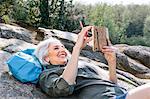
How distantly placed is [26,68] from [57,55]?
251mm

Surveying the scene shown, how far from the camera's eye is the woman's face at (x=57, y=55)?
9.18ft

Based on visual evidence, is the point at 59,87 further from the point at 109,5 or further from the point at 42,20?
the point at 109,5

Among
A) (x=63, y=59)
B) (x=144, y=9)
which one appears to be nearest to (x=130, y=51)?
(x=63, y=59)

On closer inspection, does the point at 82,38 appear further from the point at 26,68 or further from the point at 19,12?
the point at 19,12

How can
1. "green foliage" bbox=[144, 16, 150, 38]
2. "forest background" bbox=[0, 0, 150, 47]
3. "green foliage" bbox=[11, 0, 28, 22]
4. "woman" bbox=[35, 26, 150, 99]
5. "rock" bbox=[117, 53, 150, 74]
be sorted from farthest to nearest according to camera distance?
"green foliage" bbox=[144, 16, 150, 38]
"green foliage" bbox=[11, 0, 28, 22]
"forest background" bbox=[0, 0, 150, 47]
"rock" bbox=[117, 53, 150, 74]
"woman" bbox=[35, 26, 150, 99]

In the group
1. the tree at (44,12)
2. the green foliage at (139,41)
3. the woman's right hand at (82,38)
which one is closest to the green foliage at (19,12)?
the tree at (44,12)

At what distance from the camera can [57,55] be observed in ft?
9.20

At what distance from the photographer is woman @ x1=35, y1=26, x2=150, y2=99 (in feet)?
8.24

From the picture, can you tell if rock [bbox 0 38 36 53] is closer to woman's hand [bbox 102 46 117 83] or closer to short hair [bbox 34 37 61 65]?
short hair [bbox 34 37 61 65]

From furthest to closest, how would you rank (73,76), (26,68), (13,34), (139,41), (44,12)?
(139,41)
(44,12)
(13,34)
(26,68)
(73,76)

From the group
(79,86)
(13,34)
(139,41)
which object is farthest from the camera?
(139,41)

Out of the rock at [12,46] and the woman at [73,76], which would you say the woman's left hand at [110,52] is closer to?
the woman at [73,76]

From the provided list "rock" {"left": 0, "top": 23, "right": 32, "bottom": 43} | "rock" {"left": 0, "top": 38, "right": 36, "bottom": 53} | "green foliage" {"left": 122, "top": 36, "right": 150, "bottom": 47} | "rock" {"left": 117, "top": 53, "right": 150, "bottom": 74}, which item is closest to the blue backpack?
"rock" {"left": 0, "top": 38, "right": 36, "bottom": 53}

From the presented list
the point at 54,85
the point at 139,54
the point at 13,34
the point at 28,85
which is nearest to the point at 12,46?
the point at 28,85
